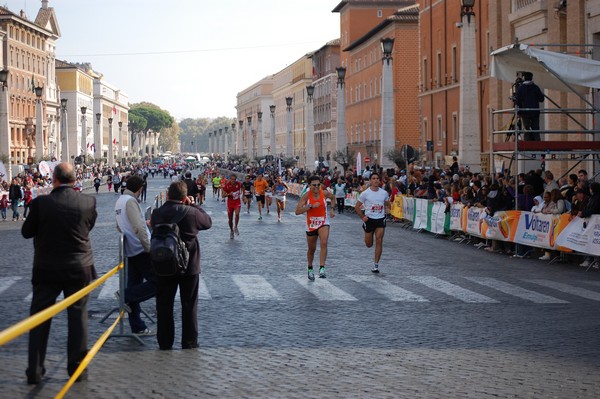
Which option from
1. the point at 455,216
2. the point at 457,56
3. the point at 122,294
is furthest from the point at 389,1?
the point at 122,294

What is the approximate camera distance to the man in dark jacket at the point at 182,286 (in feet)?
35.4

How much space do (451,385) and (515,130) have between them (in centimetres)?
1535

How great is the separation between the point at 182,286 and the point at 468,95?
2262 centimetres

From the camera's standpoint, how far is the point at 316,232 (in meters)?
18.7

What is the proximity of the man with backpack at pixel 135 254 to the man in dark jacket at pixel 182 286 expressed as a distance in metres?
0.57

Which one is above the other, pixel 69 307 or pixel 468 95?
pixel 468 95

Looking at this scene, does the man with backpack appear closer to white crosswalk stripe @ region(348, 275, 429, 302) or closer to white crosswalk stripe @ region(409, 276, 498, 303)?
white crosswalk stripe @ region(348, 275, 429, 302)

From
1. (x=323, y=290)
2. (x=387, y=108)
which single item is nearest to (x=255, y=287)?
(x=323, y=290)

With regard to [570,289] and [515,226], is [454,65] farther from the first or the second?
[570,289]

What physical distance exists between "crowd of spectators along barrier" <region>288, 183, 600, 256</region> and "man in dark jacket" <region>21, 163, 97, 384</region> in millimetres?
12930

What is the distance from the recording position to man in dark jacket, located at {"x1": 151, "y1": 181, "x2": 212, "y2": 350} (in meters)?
10.8

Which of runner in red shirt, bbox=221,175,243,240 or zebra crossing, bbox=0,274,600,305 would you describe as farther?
runner in red shirt, bbox=221,175,243,240

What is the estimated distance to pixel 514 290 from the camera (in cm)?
1658

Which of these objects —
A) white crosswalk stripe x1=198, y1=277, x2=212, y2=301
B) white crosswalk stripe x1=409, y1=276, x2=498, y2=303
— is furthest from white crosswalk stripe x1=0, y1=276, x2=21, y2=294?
white crosswalk stripe x1=409, y1=276, x2=498, y2=303
